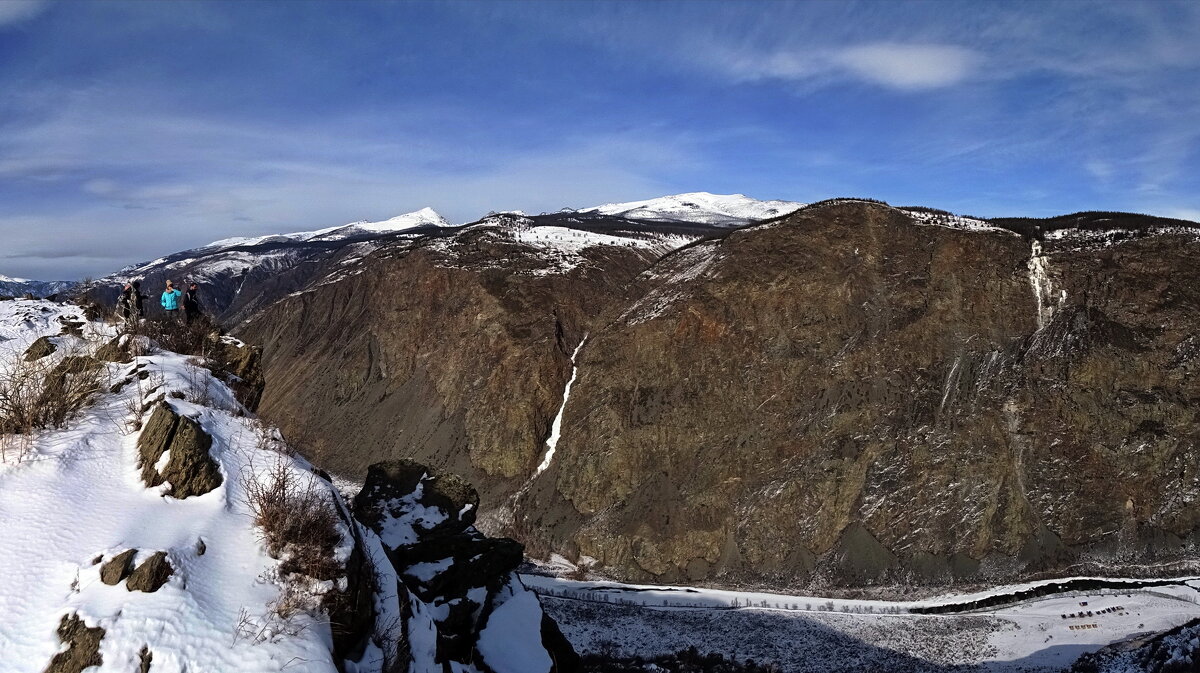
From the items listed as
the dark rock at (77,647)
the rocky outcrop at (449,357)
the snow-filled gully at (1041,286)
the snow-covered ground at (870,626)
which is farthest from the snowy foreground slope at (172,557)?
the snow-filled gully at (1041,286)

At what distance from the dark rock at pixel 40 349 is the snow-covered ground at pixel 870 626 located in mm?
21621

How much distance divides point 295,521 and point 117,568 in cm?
154

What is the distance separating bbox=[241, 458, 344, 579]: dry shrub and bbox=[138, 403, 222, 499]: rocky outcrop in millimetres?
429

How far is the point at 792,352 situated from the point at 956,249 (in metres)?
14.1

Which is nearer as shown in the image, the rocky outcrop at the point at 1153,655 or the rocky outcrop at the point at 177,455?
the rocky outcrop at the point at 177,455

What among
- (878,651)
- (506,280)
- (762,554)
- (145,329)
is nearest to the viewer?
(145,329)

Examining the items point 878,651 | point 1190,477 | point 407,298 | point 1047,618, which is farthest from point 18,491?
point 407,298

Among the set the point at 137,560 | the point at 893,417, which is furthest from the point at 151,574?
the point at 893,417

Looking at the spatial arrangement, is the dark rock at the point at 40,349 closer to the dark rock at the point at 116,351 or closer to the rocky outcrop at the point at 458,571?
the dark rock at the point at 116,351

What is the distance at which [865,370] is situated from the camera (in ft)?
139

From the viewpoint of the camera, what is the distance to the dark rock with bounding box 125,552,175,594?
19.2ft

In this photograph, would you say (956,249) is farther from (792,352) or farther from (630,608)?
(630,608)

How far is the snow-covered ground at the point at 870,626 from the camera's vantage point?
25234 millimetres

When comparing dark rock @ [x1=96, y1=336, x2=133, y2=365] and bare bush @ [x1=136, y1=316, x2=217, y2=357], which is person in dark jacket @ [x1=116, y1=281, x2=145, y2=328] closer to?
bare bush @ [x1=136, y1=316, x2=217, y2=357]
